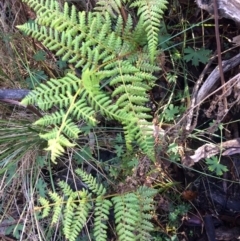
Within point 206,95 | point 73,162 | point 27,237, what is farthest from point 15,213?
point 206,95

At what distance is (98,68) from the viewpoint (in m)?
2.07

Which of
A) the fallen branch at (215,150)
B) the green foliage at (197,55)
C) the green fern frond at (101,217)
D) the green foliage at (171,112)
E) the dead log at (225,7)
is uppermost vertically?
the dead log at (225,7)

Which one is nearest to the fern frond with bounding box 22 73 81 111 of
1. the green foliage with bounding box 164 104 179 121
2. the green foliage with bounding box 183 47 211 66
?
the green foliage with bounding box 164 104 179 121

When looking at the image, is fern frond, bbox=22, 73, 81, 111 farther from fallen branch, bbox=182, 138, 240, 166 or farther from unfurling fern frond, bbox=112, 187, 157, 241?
fallen branch, bbox=182, 138, 240, 166

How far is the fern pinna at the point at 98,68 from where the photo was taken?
6.45 ft

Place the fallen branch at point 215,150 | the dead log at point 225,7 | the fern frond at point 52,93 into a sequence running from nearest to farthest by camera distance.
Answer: the fern frond at point 52,93, the dead log at point 225,7, the fallen branch at point 215,150

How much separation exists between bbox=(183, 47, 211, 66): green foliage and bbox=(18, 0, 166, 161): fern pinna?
359mm

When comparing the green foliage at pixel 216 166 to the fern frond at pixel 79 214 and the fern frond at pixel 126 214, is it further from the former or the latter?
the fern frond at pixel 79 214

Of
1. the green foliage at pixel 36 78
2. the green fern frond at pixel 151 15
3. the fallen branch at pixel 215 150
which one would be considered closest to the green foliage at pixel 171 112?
the fallen branch at pixel 215 150

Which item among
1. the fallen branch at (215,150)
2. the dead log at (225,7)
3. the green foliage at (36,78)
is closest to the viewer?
the dead log at (225,7)

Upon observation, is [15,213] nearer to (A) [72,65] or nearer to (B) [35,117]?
(B) [35,117]

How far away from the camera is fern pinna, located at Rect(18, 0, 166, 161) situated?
1.96 meters

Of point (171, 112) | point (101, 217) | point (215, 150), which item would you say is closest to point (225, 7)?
point (171, 112)

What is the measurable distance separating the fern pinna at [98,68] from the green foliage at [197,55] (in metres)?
0.36
